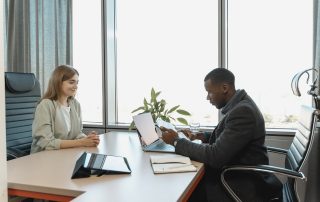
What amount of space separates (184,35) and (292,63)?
43.1 inches

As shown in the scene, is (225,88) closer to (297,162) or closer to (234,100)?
(234,100)

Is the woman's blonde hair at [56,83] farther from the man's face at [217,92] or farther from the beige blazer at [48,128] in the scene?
the man's face at [217,92]

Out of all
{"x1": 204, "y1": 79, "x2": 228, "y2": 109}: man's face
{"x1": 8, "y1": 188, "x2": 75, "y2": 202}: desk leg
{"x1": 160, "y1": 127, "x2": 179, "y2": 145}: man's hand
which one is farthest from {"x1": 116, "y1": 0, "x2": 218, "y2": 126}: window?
{"x1": 8, "y1": 188, "x2": 75, "y2": 202}: desk leg

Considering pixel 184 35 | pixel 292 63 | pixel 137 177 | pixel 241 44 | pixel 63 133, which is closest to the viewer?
pixel 137 177

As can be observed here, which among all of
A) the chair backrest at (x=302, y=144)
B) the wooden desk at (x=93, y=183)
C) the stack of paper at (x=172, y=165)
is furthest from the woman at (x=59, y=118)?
the chair backrest at (x=302, y=144)

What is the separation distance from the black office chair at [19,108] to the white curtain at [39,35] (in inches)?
25.4

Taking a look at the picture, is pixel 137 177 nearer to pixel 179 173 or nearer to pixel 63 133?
pixel 179 173

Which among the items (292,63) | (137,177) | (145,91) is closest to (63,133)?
(137,177)

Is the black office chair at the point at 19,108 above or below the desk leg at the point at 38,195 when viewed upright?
above

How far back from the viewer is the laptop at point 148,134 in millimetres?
1929

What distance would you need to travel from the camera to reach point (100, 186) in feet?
3.85

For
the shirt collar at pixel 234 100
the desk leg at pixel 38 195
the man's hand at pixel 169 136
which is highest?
the shirt collar at pixel 234 100

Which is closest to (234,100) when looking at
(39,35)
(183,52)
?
(183,52)

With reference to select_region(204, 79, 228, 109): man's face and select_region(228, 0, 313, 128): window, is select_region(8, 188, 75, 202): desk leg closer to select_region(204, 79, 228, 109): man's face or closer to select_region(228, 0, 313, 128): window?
select_region(204, 79, 228, 109): man's face
